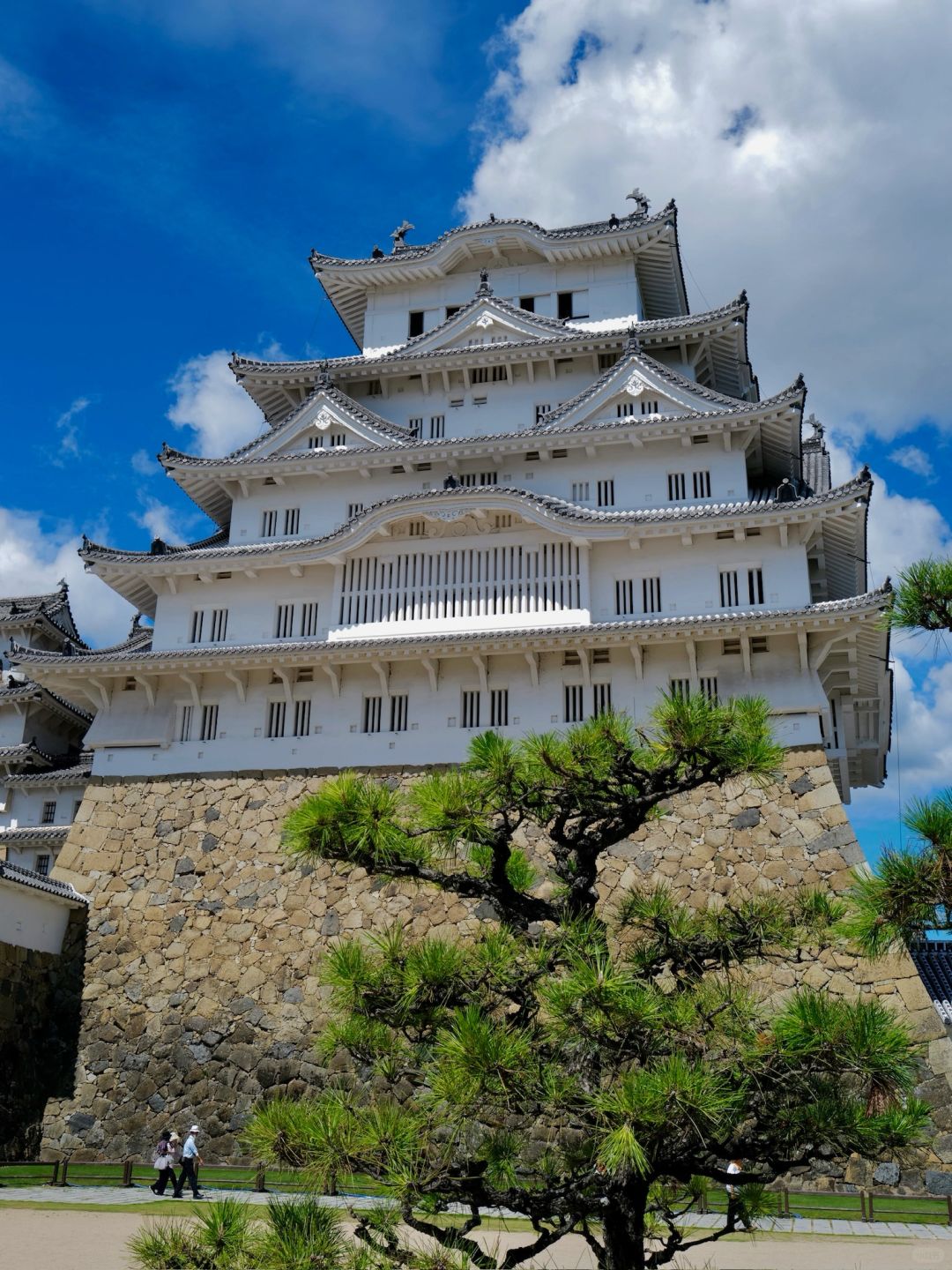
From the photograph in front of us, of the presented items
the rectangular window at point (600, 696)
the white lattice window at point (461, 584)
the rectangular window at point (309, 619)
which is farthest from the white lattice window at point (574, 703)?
the rectangular window at point (309, 619)

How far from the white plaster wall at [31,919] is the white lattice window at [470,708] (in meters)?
8.53

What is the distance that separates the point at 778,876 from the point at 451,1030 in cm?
1293

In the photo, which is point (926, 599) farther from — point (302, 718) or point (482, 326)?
point (482, 326)

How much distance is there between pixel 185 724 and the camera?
2291cm

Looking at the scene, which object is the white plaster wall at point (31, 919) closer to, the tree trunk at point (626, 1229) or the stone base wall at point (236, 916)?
the stone base wall at point (236, 916)

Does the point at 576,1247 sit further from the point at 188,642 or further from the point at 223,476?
the point at 223,476

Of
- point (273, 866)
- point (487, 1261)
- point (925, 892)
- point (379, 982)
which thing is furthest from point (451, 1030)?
point (273, 866)

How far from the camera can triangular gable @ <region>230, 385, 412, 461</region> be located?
959 inches

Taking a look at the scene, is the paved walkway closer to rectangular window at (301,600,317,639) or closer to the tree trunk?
the tree trunk

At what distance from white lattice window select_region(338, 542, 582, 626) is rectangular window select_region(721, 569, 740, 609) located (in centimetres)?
269

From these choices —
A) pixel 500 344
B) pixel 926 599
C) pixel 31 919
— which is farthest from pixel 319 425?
pixel 926 599

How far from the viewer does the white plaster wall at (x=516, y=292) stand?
2644 cm

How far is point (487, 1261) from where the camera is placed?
6.68m

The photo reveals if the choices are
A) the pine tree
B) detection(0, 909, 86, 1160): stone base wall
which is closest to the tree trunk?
the pine tree
